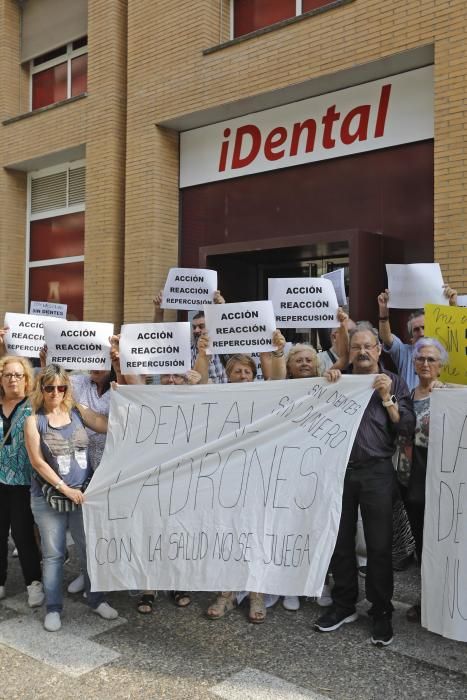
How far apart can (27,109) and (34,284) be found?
3434mm

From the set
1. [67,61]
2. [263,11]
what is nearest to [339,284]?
[263,11]

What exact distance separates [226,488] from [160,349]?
1061mm

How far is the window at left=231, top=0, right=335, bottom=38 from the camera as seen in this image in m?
9.08

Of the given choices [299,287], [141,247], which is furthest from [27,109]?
[299,287]

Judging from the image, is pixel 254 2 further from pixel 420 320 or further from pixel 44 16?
pixel 420 320

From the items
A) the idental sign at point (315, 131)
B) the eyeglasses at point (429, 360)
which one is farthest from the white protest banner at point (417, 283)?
the idental sign at point (315, 131)

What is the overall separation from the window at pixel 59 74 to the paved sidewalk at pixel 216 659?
10366mm

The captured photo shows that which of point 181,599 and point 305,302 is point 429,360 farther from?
point 181,599

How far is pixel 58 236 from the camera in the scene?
41.8ft

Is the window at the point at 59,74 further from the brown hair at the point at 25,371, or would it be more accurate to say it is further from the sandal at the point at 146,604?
the sandal at the point at 146,604

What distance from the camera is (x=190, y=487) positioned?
4098mm

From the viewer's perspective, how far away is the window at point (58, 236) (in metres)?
12.2

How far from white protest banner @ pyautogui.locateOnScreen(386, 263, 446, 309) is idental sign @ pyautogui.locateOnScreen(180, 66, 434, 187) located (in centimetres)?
320

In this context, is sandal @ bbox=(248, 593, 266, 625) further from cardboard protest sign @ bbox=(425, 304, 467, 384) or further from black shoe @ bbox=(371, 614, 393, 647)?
cardboard protest sign @ bbox=(425, 304, 467, 384)
